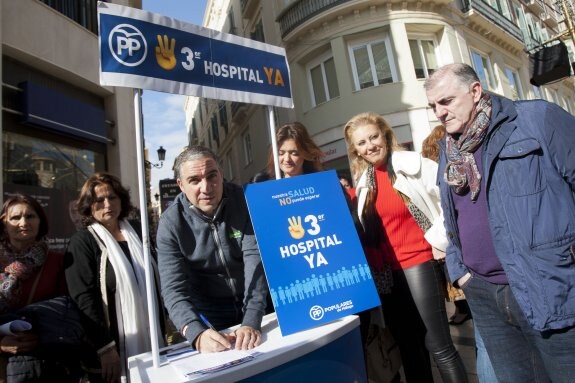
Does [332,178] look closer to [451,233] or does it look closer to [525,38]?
[451,233]

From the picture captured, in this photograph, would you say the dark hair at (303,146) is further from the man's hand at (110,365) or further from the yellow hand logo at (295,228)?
the man's hand at (110,365)

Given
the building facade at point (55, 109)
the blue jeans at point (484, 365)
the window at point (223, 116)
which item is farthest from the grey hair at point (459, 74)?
the window at point (223, 116)

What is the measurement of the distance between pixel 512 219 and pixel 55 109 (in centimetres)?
820

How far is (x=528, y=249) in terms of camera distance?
140cm

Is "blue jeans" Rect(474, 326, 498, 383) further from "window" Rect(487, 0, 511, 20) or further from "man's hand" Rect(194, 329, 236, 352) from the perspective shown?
"window" Rect(487, 0, 511, 20)

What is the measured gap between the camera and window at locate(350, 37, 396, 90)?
12.7m

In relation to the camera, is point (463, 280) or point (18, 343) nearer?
point (463, 280)

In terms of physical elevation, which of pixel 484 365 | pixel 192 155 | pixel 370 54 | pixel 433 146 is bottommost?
pixel 484 365

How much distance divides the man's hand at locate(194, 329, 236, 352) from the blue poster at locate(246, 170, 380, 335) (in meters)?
0.25

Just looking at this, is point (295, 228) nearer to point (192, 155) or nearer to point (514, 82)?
point (192, 155)

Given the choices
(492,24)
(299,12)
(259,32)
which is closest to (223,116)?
(259,32)

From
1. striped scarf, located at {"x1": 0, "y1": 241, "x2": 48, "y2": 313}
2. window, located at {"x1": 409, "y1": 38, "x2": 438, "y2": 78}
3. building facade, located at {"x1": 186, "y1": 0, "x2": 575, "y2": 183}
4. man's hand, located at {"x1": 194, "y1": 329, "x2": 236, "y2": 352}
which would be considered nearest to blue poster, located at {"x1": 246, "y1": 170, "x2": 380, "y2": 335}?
man's hand, located at {"x1": 194, "y1": 329, "x2": 236, "y2": 352}

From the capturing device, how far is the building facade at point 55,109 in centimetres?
658

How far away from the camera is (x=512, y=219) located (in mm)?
1448
